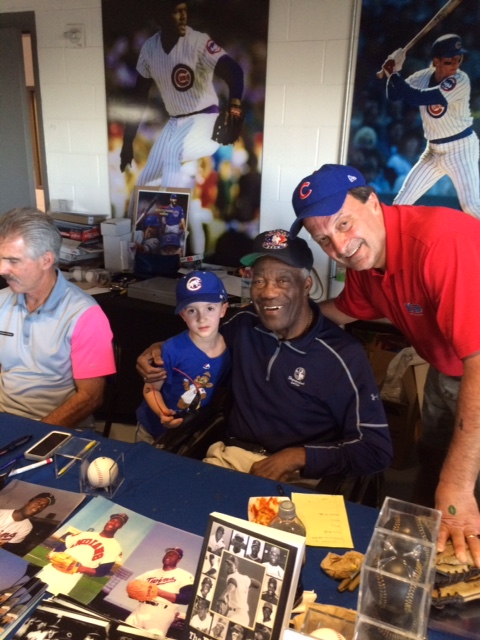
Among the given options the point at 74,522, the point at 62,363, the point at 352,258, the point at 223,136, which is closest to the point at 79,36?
the point at 223,136

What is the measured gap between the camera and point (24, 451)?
1.41m

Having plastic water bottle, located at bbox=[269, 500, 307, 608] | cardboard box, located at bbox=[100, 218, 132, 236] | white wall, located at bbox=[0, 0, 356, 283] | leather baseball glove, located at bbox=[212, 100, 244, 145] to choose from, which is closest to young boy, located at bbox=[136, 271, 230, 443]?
plastic water bottle, located at bbox=[269, 500, 307, 608]

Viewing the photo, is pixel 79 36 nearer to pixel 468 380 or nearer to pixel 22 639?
pixel 468 380

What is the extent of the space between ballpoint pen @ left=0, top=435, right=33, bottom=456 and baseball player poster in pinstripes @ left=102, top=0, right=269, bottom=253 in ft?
6.69

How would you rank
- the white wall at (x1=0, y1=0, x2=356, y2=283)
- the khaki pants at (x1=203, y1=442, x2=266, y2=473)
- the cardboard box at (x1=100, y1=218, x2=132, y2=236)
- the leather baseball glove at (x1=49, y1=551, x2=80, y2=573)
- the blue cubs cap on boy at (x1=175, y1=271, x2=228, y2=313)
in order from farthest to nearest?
the cardboard box at (x1=100, y1=218, x2=132, y2=236) < the white wall at (x1=0, y1=0, x2=356, y2=283) < the blue cubs cap on boy at (x1=175, y1=271, x2=228, y2=313) < the khaki pants at (x1=203, y1=442, x2=266, y2=473) < the leather baseball glove at (x1=49, y1=551, x2=80, y2=573)

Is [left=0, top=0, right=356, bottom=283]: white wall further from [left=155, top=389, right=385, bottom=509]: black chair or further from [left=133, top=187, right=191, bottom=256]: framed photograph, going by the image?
[left=155, top=389, right=385, bottom=509]: black chair

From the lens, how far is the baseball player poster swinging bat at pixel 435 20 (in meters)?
2.39

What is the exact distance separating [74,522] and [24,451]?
0.36 m

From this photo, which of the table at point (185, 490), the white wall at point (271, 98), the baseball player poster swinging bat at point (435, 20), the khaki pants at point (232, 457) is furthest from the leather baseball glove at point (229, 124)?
the table at point (185, 490)

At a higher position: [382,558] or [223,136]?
[223,136]

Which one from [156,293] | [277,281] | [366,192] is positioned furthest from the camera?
[156,293]

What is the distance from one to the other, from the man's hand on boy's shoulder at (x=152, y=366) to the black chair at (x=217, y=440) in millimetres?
188

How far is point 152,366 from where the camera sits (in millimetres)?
1853

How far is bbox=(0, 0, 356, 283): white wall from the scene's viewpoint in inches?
107
